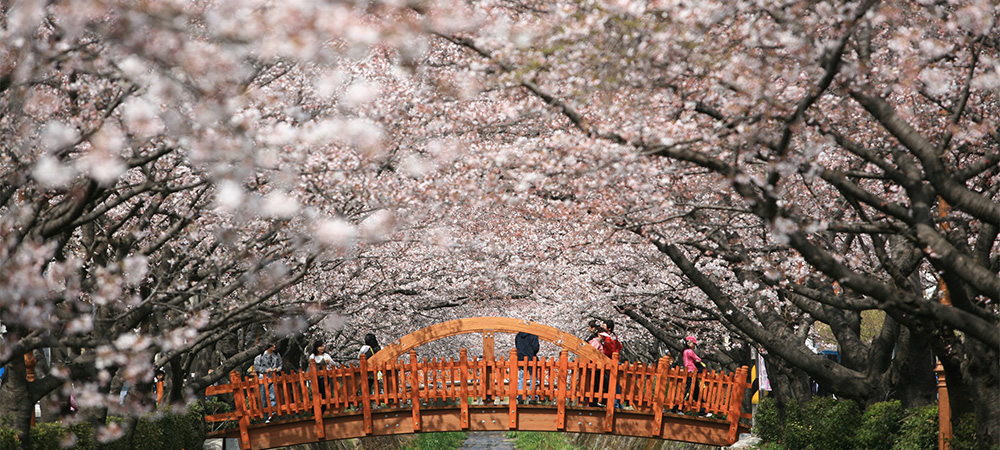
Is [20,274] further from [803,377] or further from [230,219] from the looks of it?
[803,377]

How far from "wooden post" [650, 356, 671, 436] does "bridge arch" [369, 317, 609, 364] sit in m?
1.33

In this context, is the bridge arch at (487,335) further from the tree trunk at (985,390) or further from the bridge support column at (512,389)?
the tree trunk at (985,390)

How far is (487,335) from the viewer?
17812 mm

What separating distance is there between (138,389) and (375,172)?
196 inches

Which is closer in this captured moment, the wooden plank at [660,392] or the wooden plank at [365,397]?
the wooden plank at [660,392]

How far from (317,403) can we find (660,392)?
6.06 m

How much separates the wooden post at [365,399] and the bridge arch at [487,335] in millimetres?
476

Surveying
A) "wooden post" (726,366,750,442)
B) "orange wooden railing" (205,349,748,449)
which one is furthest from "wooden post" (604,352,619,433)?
"wooden post" (726,366,750,442)

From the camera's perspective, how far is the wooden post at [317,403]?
1692 centimetres

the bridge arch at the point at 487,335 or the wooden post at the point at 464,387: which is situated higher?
the bridge arch at the point at 487,335

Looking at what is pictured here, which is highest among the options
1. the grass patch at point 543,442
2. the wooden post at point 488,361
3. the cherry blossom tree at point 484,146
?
the cherry blossom tree at point 484,146

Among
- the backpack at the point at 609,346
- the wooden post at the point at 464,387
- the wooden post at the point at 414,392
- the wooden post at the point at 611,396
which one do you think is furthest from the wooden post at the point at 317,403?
the backpack at the point at 609,346

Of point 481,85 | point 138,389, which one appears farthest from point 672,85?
point 138,389

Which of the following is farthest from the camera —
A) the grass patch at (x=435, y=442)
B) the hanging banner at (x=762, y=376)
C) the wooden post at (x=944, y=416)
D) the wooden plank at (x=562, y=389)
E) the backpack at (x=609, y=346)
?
the grass patch at (x=435, y=442)
